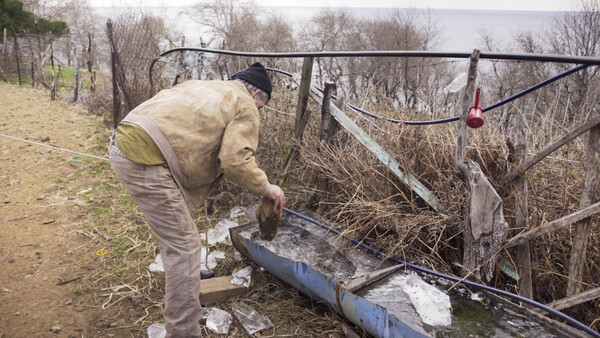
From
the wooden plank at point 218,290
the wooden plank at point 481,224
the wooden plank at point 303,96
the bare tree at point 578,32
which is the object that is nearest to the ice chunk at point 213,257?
the wooden plank at point 218,290

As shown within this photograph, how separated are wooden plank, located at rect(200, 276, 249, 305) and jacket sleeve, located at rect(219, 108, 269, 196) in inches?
42.4

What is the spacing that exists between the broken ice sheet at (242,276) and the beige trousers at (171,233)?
0.82 metres

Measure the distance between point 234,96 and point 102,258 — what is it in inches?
92.2

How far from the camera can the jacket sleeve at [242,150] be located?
2227 millimetres

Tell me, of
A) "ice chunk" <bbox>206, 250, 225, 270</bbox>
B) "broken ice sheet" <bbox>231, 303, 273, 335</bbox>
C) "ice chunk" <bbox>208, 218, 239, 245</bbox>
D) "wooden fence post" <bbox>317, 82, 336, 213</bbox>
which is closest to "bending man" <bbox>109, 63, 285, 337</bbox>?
"broken ice sheet" <bbox>231, 303, 273, 335</bbox>

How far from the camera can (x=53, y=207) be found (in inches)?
186

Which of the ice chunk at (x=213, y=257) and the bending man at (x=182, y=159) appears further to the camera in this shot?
the ice chunk at (x=213, y=257)

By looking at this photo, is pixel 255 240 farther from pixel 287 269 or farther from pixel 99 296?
pixel 99 296

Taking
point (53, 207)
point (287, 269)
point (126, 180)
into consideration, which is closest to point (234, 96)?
point (126, 180)

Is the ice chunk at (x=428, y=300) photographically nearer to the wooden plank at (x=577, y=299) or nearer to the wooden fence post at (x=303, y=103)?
the wooden plank at (x=577, y=299)

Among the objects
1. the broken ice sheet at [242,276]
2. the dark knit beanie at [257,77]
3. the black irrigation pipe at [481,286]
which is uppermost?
the dark knit beanie at [257,77]

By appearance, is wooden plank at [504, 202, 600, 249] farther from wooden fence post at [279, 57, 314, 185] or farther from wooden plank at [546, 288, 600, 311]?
wooden fence post at [279, 57, 314, 185]

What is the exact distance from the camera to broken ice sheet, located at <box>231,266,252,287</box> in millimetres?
3232

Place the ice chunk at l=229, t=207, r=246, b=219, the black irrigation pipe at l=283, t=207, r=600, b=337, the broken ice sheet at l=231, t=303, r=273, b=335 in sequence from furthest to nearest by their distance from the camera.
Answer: the ice chunk at l=229, t=207, r=246, b=219 → the broken ice sheet at l=231, t=303, r=273, b=335 → the black irrigation pipe at l=283, t=207, r=600, b=337
